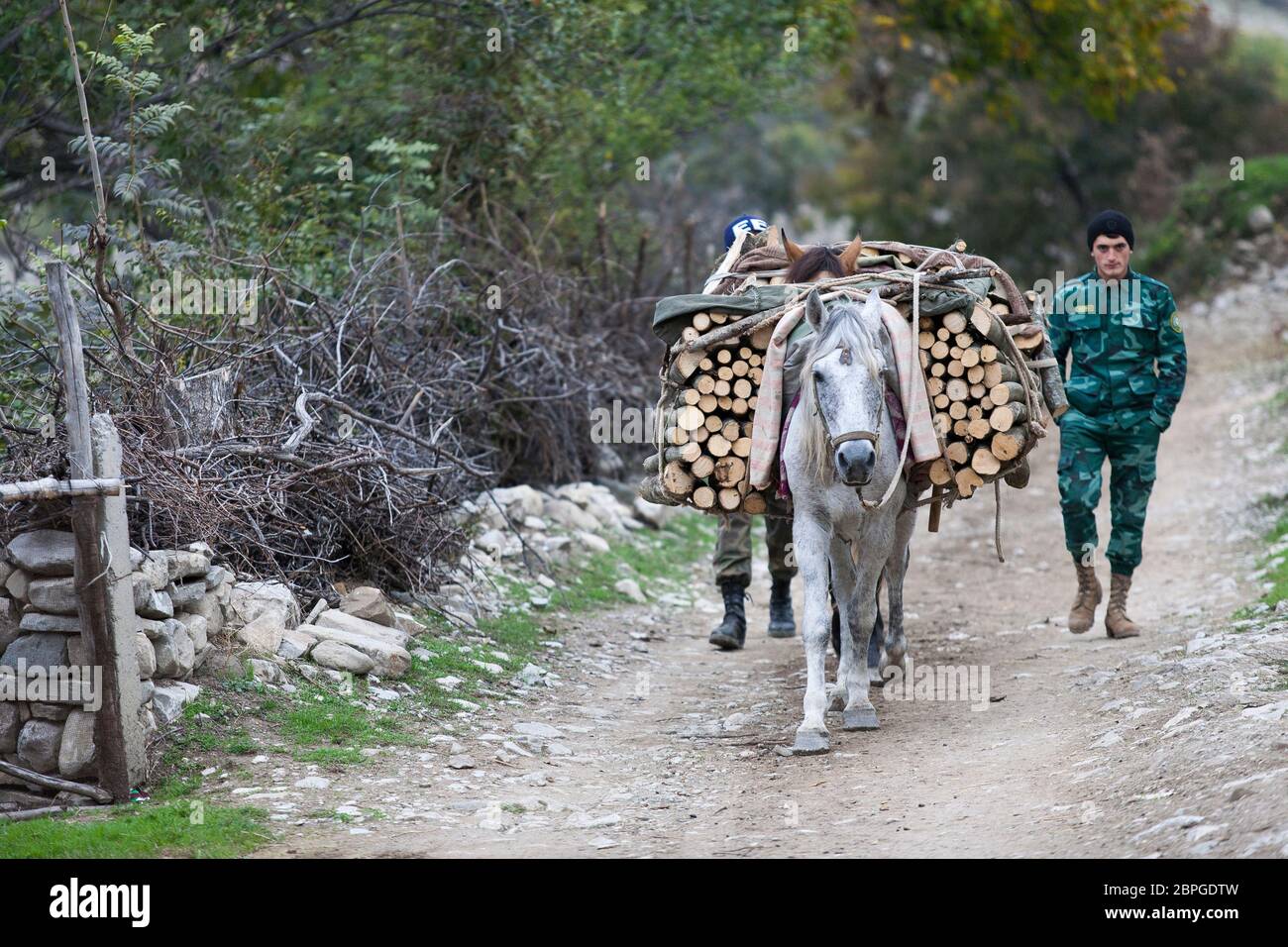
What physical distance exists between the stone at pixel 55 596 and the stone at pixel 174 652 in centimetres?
48

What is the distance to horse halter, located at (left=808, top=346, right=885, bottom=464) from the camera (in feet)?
18.0

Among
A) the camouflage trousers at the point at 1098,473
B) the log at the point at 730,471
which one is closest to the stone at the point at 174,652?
the log at the point at 730,471

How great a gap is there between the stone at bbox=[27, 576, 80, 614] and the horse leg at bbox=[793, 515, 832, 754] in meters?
3.06

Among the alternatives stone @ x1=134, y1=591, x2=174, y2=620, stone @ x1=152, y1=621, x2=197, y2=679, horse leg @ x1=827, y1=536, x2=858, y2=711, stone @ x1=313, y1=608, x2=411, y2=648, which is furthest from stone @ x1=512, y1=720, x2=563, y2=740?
stone @ x1=134, y1=591, x2=174, y2=620

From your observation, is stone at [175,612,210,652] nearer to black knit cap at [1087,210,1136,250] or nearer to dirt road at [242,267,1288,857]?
dirt road at [242,267,1288,857]

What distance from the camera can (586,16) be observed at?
39.3ft

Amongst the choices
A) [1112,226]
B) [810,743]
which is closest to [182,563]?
[810,743]

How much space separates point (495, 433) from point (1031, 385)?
16.3 feet

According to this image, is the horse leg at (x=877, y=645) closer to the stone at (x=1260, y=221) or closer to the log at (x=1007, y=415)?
the log at (x=1007, y=415)

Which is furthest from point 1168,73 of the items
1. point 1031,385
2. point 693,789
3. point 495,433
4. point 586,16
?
point 693,789

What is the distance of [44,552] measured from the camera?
543 cm

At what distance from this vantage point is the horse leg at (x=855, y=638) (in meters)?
6.34

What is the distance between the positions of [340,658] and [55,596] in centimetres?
159
